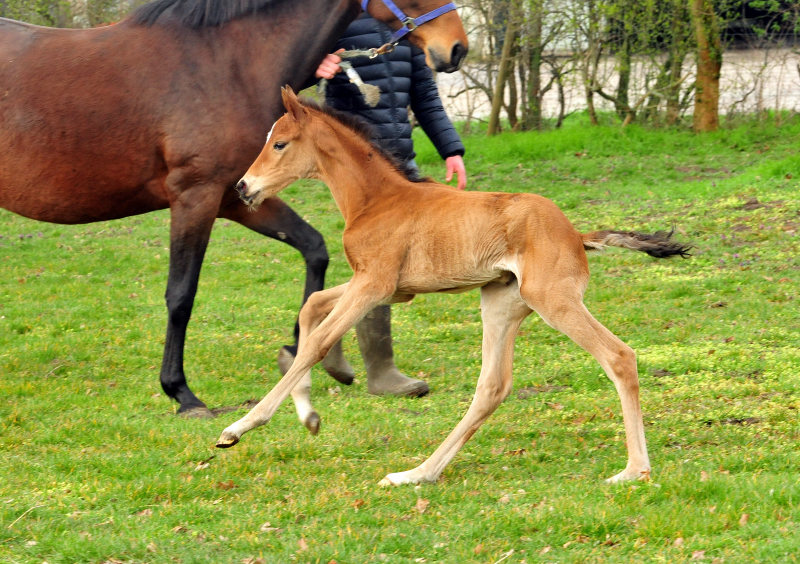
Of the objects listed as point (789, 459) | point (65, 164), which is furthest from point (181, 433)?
point (789, 459)

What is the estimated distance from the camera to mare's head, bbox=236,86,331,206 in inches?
176

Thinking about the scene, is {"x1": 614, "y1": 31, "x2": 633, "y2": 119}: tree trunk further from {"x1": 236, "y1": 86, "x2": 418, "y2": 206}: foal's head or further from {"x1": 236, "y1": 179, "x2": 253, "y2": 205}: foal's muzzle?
{"x1": 236, "y1": 179, "x2": 253, "y2": 205}: foal's muzzle

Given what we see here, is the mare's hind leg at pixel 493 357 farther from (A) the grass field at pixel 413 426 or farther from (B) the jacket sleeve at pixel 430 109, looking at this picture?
(B) the jacket sleeve at pixel 430 109

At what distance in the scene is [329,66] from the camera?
547 cm

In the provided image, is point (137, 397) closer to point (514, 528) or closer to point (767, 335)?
point (514, 528)

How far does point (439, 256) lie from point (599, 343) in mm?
825

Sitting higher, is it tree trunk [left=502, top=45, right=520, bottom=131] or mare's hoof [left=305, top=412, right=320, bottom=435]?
tree trunk [left=502, top=45, right=520, bottom=131]

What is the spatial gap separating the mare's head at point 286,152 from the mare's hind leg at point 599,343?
130 centimetres

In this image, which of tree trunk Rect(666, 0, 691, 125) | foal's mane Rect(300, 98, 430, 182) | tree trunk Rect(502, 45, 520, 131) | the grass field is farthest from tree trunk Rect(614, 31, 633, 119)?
foal's mane Rect(300, 98, 430, 182)

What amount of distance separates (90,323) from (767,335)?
18.0ft

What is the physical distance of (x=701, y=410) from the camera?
5.11 meters

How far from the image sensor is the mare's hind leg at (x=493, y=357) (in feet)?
13.9

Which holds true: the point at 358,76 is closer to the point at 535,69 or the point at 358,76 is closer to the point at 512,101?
the point at 535,69

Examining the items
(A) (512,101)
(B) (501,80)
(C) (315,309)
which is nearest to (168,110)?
(C) (315,309)
